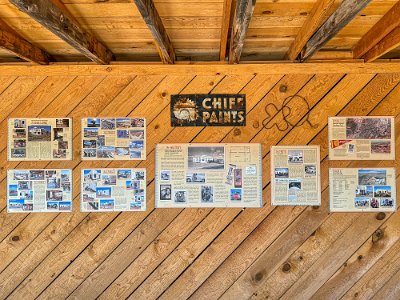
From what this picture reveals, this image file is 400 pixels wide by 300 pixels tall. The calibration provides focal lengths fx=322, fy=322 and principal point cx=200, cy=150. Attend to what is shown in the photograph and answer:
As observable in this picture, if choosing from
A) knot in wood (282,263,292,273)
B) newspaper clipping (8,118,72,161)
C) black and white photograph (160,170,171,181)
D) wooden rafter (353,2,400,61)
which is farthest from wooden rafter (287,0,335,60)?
newspaper clipping (8,118,72,161)

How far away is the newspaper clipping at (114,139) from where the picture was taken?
7.38 ft

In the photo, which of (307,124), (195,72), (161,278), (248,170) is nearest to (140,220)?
(161,278)

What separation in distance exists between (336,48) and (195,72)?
0.99m

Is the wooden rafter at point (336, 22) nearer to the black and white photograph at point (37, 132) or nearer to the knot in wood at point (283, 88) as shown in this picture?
the knot in wood at point (283, 88)

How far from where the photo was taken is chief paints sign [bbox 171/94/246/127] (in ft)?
7.39

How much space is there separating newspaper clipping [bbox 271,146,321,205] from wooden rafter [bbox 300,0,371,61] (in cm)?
68

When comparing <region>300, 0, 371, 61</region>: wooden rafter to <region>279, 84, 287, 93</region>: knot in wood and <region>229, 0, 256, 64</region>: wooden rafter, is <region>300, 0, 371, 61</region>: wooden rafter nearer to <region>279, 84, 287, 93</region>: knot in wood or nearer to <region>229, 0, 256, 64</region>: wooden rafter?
<region>279, 84, 287, 93</region>: knot in wood

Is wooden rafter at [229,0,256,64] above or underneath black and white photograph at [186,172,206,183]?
above

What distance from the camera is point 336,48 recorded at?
222 cm

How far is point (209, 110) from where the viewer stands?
2.26 meters

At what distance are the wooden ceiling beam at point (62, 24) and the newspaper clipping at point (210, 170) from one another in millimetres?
747

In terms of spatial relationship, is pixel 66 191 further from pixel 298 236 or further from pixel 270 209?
pixel 298 236

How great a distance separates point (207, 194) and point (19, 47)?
1475 mm

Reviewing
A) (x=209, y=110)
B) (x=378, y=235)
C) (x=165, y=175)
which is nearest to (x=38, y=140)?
(x=165, y=175)
